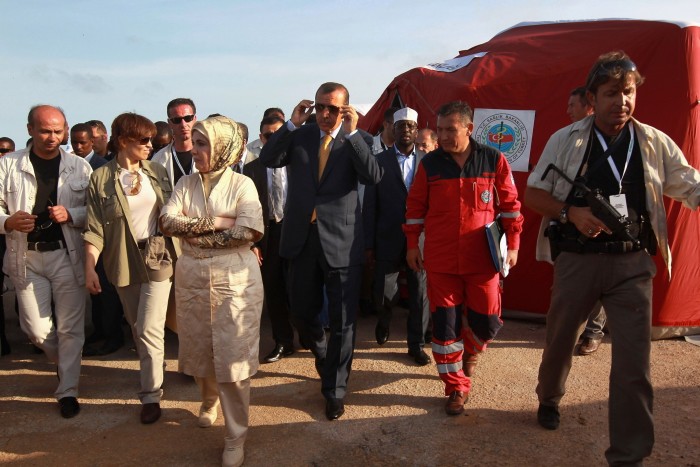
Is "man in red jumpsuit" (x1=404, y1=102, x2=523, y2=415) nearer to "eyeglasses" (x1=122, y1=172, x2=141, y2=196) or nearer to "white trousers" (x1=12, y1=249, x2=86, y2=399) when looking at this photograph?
"eyeglasses" (x1=122, y1=172, x2=141, y2=196)

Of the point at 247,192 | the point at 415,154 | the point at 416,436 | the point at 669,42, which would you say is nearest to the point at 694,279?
the point at 669,42

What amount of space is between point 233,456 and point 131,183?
6.31 feet

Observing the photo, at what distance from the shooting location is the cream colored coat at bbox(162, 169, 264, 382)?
3477mm

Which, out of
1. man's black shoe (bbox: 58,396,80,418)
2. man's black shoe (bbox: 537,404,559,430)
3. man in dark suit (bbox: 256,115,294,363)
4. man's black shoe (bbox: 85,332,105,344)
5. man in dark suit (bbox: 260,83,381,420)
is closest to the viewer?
man's black shoe (bbox: 537,404,559,430)

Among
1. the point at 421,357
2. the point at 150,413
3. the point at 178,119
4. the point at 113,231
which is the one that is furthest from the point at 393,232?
the point at 150,413

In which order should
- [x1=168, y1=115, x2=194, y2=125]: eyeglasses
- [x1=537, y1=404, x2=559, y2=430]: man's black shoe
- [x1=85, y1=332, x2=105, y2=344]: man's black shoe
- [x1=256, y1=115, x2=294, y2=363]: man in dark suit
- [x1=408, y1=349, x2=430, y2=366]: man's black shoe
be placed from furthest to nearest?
[x1=85, y1=332, x2=105, y2=344]: man's black shoe → [x1=256, y1=115, x2=294, y2=363]: man in dark suit → [x1=408, y1=349, x2=430, y2=366]: man's black shoe → [x1=168, y1=115, x2=194, y2=125]: eyeglasses → [x1=537, y1=404, x2=559, y2=430]: man's black shoe

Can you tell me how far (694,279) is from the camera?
224 inches

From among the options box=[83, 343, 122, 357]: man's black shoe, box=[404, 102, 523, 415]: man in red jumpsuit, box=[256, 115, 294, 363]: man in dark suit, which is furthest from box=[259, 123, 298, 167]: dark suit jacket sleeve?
box=[83, 343, 122, 357]: man's black shoe

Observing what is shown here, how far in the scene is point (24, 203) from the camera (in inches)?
164

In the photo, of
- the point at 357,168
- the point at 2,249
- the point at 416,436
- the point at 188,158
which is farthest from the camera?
the point at 2,249

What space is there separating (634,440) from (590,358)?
2.11 m

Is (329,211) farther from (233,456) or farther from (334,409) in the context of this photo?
(233,456)

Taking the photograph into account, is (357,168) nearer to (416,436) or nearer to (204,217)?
(204,217)

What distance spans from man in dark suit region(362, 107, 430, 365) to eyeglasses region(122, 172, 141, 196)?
6.41 ft
